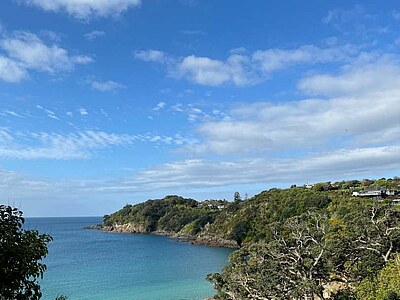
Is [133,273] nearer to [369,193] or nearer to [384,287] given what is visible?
[384,287]

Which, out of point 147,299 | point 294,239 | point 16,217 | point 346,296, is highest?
point 16,217

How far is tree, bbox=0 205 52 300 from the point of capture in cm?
516

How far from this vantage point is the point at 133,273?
4959 cm

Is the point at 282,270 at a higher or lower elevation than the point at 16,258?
lower

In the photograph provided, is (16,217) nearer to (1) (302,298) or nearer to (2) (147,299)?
(1) (302,298)

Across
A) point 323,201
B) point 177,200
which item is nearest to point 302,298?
point 323,201

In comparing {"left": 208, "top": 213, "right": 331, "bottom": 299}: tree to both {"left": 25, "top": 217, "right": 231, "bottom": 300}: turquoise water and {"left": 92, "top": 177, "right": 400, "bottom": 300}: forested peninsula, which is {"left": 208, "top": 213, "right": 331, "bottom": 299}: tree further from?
{"left": 25, "top": 217, "right": 231, "bottom": 300}: turquoise water

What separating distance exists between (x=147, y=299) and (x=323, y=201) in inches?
1719

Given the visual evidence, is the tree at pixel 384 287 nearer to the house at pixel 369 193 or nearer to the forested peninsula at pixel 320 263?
the forested peninsula at pixel 320 263

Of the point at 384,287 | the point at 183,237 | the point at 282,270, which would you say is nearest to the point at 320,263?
the point at 282,270

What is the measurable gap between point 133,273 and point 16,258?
46812 millimetres

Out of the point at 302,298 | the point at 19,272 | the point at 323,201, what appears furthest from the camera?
the point at 323,201

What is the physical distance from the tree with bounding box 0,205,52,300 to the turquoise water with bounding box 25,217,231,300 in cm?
3223

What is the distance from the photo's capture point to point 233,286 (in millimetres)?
24156
